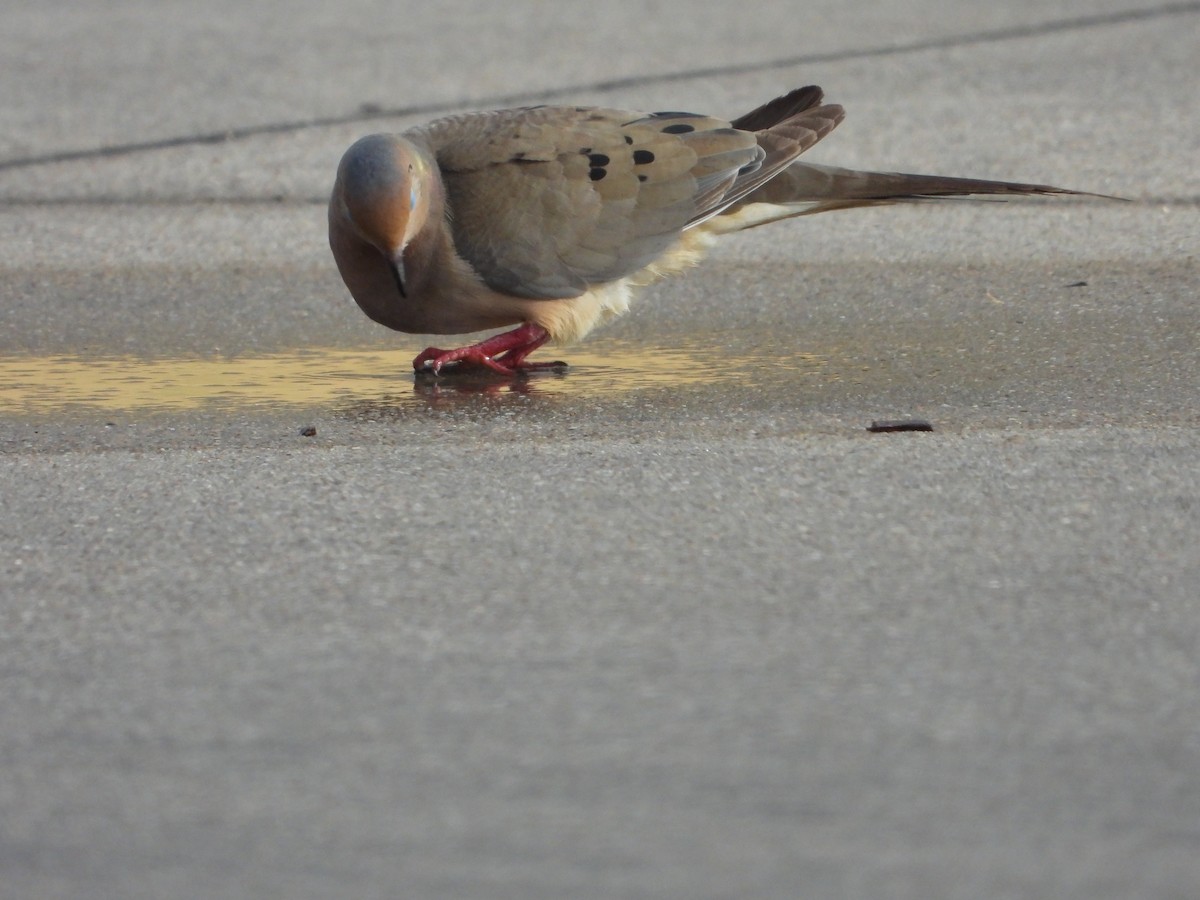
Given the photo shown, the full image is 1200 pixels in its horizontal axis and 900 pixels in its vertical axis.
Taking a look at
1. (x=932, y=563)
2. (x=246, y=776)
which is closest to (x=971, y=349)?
(x=932, y=563)

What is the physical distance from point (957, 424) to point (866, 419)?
221 millimetres

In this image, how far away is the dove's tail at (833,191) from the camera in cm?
579

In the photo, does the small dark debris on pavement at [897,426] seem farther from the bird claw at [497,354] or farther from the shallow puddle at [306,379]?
the bird claw at [497,354]

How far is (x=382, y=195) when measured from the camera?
4.77m

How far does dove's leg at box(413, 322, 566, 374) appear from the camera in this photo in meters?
5.18

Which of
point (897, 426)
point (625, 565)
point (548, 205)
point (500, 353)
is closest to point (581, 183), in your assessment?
point (548, 205)

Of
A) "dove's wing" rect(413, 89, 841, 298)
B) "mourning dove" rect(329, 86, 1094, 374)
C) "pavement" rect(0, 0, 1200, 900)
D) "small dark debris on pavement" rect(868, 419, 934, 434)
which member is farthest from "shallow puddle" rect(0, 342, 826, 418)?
"small dark debris on pavement" rect(868, 419, 934, 434)

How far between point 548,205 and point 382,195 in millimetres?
757

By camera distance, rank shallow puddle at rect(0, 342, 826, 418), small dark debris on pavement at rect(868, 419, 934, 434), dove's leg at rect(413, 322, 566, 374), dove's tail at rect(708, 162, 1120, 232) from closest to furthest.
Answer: small dark debris on pavement at rect(868, 419, 934, 434) < shallow puddle at rect(0, 342, 826, 418) < dove's leg at rect(413, 322, 566, 374) < dove's tail at rect(708, 162, 1120, 232)

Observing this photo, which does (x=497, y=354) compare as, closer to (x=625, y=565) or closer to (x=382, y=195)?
(x=382, y=195)

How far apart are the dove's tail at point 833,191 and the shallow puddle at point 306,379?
0.71 metres

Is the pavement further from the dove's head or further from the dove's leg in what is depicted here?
the dove's head

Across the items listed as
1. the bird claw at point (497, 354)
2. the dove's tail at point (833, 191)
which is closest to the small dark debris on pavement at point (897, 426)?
the bird claw at point (497, 354)

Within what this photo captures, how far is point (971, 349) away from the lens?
17.3 feet
